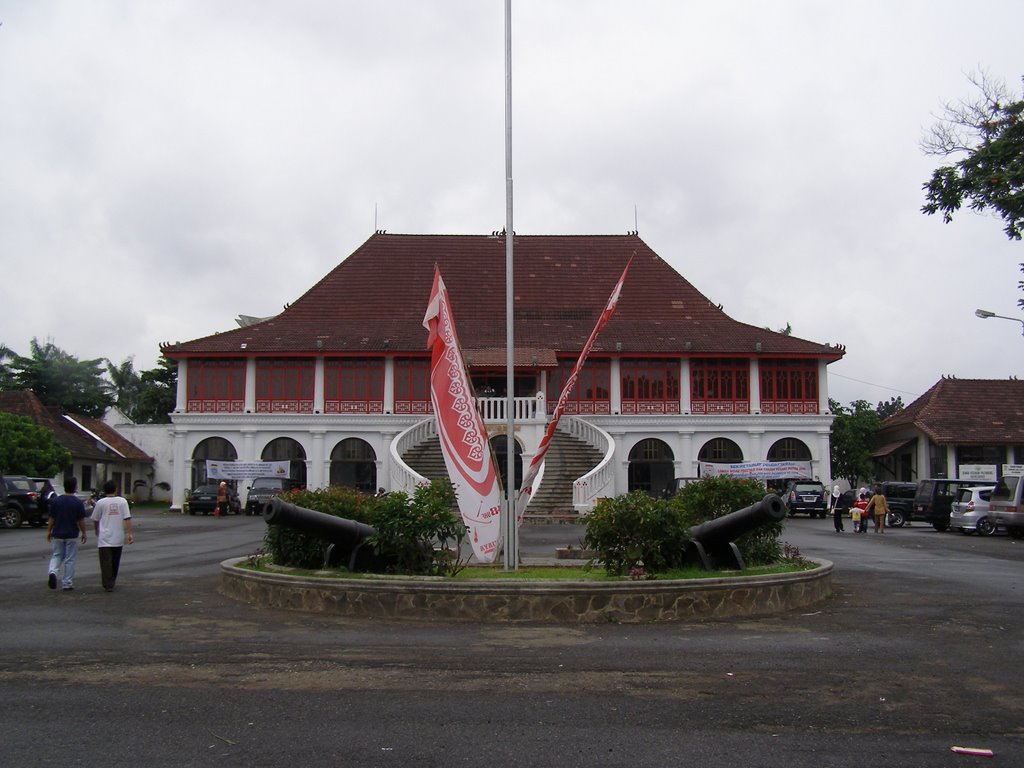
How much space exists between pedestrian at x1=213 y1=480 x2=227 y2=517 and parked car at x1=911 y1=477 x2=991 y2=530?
23.5m

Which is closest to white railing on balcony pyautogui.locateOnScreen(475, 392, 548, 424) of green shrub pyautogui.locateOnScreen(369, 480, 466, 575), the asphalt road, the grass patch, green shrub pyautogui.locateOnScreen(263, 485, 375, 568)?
the grass patch

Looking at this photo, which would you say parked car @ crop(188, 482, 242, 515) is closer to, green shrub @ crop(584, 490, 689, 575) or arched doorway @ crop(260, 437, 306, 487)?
arched doorway @ crop(260, 437, 306, 487)

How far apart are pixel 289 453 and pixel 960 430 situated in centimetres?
2761

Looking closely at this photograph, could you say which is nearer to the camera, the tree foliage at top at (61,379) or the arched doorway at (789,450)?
the arched doorway at (789,450)

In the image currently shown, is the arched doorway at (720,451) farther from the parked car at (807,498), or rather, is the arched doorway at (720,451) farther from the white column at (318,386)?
the white column at (318,386)

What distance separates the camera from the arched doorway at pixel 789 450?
3819cm

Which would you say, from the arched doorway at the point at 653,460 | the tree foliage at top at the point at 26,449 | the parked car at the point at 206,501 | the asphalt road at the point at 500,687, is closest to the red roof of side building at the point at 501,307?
the arched doorway at the point at 653,460

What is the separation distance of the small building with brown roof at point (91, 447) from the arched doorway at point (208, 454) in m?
6.74

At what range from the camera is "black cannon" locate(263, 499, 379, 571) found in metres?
10.7

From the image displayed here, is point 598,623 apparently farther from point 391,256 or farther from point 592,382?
point 391,256

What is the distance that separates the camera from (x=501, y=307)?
4022 cm

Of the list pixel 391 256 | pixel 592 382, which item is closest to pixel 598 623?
pixel 592 382

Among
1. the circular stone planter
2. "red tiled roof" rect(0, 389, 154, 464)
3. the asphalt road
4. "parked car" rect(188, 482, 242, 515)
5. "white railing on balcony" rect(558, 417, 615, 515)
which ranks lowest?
the asphalt road

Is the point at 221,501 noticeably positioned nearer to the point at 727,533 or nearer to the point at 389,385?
the point at 389,385
